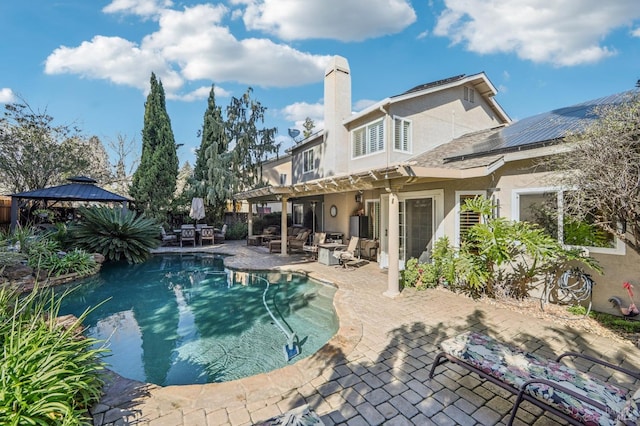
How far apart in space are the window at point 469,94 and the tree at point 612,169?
386 inches

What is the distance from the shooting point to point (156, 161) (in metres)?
18.9

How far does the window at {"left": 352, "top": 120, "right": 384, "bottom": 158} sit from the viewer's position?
41.1ft

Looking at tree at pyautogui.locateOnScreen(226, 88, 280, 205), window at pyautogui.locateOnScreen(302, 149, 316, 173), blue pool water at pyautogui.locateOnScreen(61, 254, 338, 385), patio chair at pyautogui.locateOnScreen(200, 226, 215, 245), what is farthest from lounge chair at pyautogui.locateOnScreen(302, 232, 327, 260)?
tree at pyautogui.locateOnScreen(226, 88, 280, 205)

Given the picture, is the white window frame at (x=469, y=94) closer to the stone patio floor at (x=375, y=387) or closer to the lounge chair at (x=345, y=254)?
the lounge chair at (x=345, y=254)

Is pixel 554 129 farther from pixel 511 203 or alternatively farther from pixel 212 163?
pixel 212 163

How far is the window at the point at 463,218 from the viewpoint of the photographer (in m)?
8.36

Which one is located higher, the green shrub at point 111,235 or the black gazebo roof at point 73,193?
the black gazebo roof at point 73,193

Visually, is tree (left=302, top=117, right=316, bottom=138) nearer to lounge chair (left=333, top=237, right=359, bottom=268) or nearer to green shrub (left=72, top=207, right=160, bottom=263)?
green shrub (left=72, top=207, right=160, bottom=263)

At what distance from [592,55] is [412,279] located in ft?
46.2

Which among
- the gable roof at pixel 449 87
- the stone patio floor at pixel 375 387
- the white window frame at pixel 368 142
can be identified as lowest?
the stone patio floor at pixel 375 387

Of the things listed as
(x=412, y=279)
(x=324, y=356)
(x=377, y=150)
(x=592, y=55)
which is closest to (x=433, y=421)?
(x=324, y=356)

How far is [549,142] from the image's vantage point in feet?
21.2

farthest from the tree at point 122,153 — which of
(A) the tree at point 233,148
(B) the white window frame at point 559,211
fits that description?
(B) the white window frame at point 559,211

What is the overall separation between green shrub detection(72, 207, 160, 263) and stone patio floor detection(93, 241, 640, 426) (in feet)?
35.4
